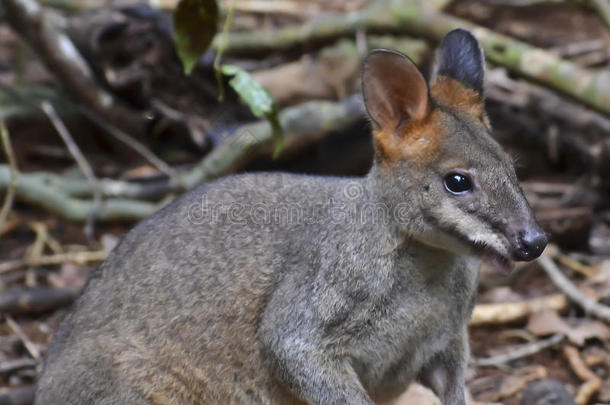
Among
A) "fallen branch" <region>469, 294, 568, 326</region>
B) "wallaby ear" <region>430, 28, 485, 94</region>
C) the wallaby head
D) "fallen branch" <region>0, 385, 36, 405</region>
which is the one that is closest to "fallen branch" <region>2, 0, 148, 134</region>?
"fallen branch" <region>0, 385, 36, 405</region>

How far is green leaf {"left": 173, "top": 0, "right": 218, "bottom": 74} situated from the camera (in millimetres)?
5145

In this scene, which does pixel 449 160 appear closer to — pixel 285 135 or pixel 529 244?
pixel 529 244

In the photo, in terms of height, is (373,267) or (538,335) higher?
(373,267)

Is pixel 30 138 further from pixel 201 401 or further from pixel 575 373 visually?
pixel 575 373

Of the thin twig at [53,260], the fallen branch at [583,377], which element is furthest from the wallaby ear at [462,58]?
the thin twig at [53,260]

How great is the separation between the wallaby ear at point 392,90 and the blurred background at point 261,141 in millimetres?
2066

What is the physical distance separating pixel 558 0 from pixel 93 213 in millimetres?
5418

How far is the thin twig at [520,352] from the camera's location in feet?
19.7

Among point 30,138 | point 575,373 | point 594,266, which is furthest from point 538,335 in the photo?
point 30,138

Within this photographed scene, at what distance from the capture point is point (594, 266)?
7.19m

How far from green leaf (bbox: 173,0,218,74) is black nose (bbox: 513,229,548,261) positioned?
233 cm

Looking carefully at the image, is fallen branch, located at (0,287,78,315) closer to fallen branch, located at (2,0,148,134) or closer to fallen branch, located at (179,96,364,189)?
fallen branch, located at (179,96,364,189)

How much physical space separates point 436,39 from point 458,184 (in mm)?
4829

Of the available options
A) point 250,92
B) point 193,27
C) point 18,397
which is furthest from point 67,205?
point 250,92
